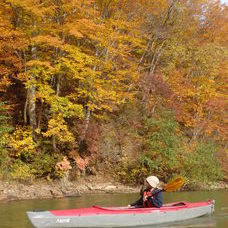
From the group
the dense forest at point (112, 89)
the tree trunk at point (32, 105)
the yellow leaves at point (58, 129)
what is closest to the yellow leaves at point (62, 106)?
the dense forest at point (112, 89)

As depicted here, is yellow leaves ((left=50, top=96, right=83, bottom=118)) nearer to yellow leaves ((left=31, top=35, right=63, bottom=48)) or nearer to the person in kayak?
yellow leaves ((left=31, top=35, right=63, bottom=48))

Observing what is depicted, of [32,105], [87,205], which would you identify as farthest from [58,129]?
[87,205]

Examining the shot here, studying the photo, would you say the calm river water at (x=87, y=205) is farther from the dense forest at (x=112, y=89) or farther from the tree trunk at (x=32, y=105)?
the tree trunk at (x=32, y=105)

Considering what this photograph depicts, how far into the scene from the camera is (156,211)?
999cm

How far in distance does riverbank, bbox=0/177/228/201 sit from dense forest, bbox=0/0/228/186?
430 millimetres

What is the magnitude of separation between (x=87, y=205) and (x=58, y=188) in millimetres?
3297

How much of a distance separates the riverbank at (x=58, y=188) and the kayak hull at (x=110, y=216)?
6.05 meters

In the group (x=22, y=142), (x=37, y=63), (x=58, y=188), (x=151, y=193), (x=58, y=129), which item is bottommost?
(x=58, y=188)

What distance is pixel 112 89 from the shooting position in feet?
60.1

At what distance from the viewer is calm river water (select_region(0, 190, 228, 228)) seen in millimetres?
10141

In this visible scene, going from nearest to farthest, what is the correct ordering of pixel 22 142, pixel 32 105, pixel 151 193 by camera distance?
pixel 151 193, pixel 22 142, pixel 32 105

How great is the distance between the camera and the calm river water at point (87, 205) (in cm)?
1014

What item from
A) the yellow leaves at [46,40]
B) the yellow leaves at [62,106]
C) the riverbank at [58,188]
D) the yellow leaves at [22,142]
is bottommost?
the riverbank at [58,188]

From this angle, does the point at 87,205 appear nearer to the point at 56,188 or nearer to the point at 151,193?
the point at 56,188
